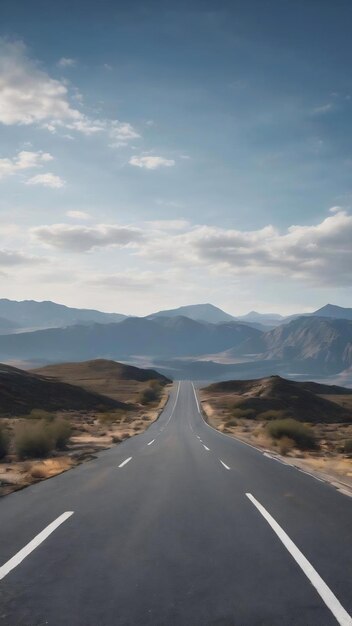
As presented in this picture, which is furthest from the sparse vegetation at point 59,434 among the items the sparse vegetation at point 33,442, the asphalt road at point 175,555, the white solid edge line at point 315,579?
the white solid edge line at point 315,579

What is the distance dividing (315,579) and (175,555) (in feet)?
6.46

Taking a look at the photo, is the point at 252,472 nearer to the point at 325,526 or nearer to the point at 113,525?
the point at 325,526

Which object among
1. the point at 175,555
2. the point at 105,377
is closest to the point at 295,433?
the point at 175,555

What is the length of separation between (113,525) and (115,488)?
3.88m

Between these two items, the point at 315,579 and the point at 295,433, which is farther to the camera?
the point at 295,433

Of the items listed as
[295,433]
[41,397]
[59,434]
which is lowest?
[41,397]

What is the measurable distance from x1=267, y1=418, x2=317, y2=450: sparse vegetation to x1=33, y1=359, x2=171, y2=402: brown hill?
234 feet

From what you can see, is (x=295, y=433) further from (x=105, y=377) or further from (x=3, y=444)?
(x=105, y=377)

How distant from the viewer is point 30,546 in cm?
718

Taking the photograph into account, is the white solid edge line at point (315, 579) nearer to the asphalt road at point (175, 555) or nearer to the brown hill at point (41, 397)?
the asphalt road at point (175, 555)

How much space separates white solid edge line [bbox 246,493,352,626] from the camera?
489cm

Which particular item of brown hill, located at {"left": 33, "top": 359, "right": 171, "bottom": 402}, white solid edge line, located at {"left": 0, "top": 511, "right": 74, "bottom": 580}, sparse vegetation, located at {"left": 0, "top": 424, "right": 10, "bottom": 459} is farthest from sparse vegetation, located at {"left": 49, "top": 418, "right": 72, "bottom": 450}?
brown hill, located at {"left": 33, "top": 359, "right": 171, "bottom": 402}

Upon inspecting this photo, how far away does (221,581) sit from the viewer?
19.1ft

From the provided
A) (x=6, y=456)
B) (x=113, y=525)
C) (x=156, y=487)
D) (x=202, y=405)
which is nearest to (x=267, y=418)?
(x=202, y=405)
